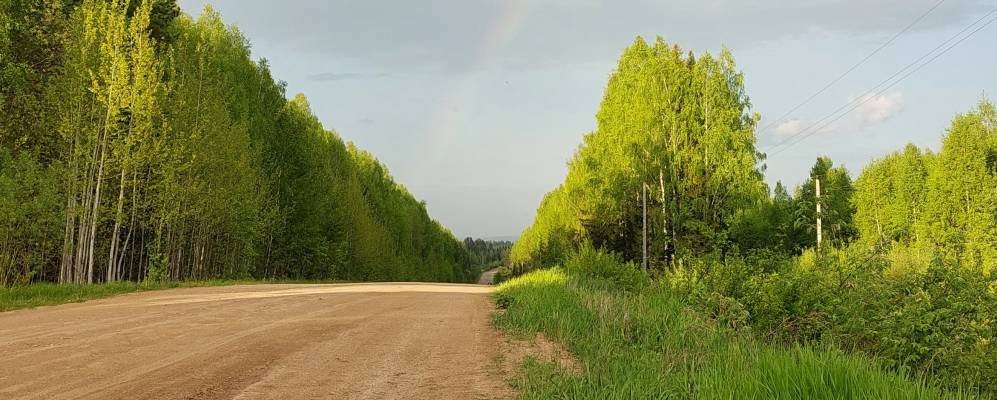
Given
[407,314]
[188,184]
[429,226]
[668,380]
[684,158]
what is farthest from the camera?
[429,226]

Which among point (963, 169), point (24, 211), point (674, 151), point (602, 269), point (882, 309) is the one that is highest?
point (963, 169)

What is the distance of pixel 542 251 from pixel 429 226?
177ft

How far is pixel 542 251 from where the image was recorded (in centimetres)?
5366

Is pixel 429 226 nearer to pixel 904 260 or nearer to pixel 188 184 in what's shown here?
pixel 188 184

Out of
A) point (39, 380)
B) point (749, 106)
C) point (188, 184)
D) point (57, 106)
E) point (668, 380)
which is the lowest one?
point (39, 380)

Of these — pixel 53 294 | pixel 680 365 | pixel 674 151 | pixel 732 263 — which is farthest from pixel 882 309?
pixel 674 151

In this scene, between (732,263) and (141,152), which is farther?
(141,152)

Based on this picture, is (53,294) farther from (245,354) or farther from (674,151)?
(674,151)

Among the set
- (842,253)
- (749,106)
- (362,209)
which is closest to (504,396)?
(842,253)

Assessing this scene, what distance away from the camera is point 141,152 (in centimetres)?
2012

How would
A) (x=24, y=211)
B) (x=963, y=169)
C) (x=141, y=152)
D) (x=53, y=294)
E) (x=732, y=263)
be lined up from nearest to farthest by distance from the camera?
1. (x=732, y=263)
2. (x=53, y=294)
3. (x=24, y=211)
4. (x=141, y=152)
5. (x=963, y=169)

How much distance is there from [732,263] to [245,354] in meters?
9.72

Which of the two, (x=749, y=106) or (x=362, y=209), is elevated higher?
(x=749, y=106)

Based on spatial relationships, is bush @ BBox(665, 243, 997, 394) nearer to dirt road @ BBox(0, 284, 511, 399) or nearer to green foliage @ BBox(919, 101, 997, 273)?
dirt road @ BBox(0, 284, 511, 399)
